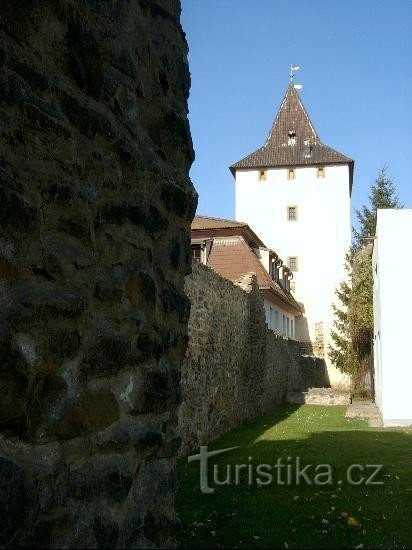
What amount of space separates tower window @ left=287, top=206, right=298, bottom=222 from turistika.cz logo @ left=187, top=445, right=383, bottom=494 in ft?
95.1

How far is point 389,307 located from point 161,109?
1275 cm

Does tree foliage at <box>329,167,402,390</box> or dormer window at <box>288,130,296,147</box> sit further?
dormer window at <box>288,130,296,147</box>

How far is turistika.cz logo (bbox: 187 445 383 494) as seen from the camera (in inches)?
296

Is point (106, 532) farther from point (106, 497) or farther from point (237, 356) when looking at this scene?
point (237, 356)

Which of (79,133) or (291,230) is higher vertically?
(291,230)

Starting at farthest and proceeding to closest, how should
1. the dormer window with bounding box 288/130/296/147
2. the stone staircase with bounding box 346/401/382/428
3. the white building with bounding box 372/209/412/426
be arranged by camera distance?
the dormer window with bounding box 288/130/296/147, the stone staircase with bounding box 346/401/382/428, the white building with bounding box 372/209/412/426

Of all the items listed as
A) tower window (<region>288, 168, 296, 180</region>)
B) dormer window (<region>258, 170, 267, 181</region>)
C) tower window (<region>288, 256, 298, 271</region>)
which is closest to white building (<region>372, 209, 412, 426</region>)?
tower window (<region>288, 256, 298, 271</region>)

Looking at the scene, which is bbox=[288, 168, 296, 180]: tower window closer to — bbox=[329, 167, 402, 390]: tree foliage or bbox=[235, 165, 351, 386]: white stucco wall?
bbox=[235, 165, 351, 386]: white stucco wall

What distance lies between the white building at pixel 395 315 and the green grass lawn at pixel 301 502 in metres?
3.20

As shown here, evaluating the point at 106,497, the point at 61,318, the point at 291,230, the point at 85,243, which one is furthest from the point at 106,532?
the point at 291,230

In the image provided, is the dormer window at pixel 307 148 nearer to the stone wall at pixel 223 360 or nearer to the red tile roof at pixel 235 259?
the red tile roof at pixel 235 259

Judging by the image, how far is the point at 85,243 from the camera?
2240 mm

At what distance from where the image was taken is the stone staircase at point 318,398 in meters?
23.3

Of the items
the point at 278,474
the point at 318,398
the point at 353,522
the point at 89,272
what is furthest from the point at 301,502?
the point at 318,398
